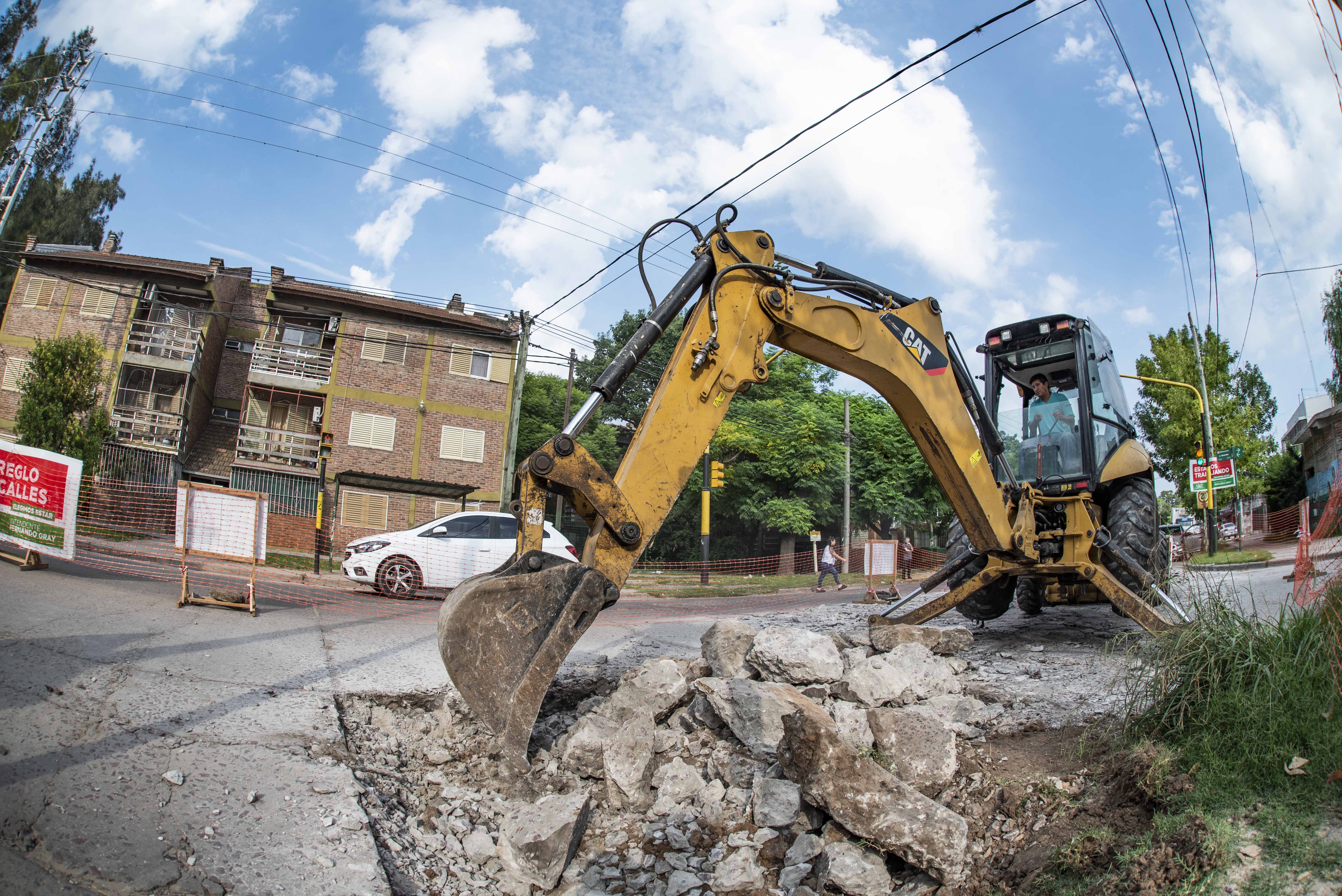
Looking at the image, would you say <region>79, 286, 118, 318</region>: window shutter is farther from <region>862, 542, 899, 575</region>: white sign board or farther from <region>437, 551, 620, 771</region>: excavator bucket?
<region>437, 551, 620, 771</region>: excavator bucket

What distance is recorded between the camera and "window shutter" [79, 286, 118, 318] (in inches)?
1011

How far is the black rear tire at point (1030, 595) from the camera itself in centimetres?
790

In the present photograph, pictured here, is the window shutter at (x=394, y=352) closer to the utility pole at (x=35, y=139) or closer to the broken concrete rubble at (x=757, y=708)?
the utility pole at (x=35, y=139)

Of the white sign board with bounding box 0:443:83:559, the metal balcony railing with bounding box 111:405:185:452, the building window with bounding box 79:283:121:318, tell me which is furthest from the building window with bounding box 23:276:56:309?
the white sign board with bounding box 0:443:83:559

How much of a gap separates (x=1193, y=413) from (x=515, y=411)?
70.5 ft

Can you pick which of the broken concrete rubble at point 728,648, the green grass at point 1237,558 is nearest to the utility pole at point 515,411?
the broken concrete rubble at point 728,648

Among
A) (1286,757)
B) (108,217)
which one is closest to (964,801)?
(1286,757)

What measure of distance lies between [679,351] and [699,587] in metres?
15.4

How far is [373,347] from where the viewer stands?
26.0 m

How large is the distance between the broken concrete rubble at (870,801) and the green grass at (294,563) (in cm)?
1451

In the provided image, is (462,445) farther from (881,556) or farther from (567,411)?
(881,556)

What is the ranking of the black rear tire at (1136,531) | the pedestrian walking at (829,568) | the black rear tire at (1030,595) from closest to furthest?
the black rear tire at (1136,531) → the black rear tire at (1030,595) → the pedestrian walking at (829,568)

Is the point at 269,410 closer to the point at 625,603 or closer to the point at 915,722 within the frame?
the point at 625,603

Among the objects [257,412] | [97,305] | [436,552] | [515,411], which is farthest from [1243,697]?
[97,305]
